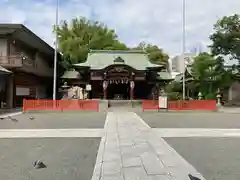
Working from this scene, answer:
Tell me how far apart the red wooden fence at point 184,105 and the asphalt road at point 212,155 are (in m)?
16.0

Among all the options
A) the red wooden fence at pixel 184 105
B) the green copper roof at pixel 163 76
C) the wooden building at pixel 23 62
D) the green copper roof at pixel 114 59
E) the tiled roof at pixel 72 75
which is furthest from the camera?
the tiled roof at pixel 72 75

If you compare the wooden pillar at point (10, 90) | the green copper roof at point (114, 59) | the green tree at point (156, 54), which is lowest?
the wooden pillar at point (10, 90)

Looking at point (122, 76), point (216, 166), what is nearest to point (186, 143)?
point (216, 166)

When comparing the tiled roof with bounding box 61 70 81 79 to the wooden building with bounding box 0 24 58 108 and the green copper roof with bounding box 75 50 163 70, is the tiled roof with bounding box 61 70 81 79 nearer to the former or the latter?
the green copper roof with bounding box 75 50 163 70

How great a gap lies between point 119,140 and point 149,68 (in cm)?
2728

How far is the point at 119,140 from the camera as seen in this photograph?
35.2ft

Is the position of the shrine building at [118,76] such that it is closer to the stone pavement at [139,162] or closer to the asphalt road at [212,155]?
the asphalt road at [212,155]

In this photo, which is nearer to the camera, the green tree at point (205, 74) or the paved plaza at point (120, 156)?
the paved plaza at point (120, 156)

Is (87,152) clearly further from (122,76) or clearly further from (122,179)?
(122,76)

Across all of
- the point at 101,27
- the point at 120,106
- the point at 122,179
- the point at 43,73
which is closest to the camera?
the point at 122,179

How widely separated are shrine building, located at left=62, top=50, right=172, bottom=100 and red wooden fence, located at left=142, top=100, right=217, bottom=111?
898cm

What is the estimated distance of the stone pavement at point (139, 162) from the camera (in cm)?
621

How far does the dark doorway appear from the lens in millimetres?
39500

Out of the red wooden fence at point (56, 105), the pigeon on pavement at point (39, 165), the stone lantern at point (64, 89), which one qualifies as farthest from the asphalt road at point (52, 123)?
the stone lantern at point (64, 89)
